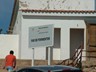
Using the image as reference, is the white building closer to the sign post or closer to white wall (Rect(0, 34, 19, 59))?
white wall (Rect(0, 34, 19, 59))

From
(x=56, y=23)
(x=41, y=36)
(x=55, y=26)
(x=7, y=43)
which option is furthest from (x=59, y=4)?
(x=41, y=36)

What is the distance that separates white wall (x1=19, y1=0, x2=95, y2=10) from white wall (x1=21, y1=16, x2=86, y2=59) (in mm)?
Result: 1344

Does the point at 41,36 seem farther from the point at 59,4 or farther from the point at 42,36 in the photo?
the point at 59,4

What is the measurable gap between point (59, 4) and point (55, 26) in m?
2.30

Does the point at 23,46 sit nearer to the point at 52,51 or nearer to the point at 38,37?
the point at 52,51

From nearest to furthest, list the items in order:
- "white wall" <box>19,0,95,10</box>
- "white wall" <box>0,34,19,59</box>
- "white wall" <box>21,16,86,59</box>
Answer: "white wall" <box>21,16,86,59</box>, "white wall" <box>19,0,95,10</box>, "white wall" <box>0,34,19,59</box>

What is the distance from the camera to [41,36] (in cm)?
2164

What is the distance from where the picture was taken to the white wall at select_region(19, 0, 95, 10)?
3248 cm

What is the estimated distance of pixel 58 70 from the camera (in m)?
13.1

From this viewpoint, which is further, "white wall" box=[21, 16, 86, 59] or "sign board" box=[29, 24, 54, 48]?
"white wall" box=[21, 16, 86, 59]

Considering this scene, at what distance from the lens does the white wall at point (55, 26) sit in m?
31.3

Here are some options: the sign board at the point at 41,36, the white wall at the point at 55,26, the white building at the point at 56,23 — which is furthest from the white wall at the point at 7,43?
the sign board at the point at 41,36

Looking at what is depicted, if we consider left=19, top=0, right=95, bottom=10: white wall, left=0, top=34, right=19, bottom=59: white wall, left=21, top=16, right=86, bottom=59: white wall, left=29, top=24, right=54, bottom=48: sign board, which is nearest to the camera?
A: left=29, top=24, right=54, bottom=48: sign board

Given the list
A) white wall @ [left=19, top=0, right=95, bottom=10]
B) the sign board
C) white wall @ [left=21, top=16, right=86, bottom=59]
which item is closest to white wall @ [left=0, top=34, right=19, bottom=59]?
white wall @ [left=21, top=16, right=86, bottom=59]
